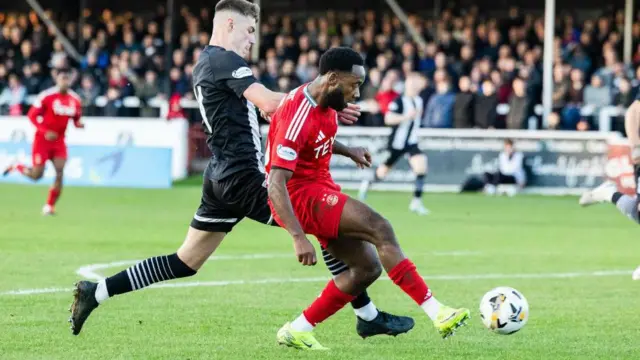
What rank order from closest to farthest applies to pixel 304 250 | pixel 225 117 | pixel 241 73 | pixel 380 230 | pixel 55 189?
pixel 304 250
pixel 380 230
pixel 241 73
pixel 225 117
pixel 55 189

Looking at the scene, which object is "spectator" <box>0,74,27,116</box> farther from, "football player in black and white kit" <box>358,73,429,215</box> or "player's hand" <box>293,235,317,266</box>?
"player's hand" <box>293,235,317,266</box>

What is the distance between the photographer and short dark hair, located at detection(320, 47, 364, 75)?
24.3 feet

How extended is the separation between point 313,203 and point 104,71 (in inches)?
953

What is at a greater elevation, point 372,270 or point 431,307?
point 372,270

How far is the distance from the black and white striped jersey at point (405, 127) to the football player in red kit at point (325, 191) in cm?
1330

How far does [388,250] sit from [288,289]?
138 inches

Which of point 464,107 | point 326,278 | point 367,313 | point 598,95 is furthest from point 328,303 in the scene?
point 598,95

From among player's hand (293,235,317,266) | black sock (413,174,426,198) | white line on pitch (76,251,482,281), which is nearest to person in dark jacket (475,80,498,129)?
black sock (413,174,426,198)

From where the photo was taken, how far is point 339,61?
292 inches

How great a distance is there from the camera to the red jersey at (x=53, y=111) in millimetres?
18969

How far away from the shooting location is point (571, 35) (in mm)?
27594

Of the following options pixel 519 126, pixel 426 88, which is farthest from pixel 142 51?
pixel 519 126

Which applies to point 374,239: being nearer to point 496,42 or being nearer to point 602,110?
point 602,110

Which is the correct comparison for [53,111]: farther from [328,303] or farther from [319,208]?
[319,208]
